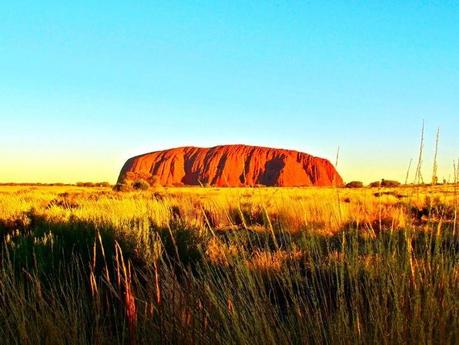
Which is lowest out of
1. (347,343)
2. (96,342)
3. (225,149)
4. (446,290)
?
(96,342)

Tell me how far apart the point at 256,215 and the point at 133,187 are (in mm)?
27663

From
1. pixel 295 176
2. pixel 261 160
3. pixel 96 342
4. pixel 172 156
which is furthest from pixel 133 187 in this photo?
pixel 172 156

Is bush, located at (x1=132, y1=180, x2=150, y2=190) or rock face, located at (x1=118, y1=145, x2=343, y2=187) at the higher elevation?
rock face, located at (x1=118, y1=145, x2=343, y2=187)

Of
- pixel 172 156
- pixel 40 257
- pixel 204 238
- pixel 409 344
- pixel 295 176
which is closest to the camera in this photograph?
pixel 409 344

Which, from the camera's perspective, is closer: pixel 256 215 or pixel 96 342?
pixel 96 342

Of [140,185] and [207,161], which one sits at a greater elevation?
[207,161]

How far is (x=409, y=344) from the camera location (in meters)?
2.41

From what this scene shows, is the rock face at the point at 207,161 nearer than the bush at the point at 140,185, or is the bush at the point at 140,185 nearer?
the bush at the point at 140,185

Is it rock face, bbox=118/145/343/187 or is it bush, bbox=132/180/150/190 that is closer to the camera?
bush, bbox=132/180/150/190

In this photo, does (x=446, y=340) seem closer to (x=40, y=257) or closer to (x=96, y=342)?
(x=96, y=342)

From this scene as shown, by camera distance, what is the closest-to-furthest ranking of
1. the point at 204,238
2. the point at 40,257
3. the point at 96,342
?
1. the point at 96,342
2. the point at 40,257
3. the point at 204,238

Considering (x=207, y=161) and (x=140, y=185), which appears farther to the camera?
(x=207, y=161)

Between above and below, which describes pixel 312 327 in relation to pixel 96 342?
above

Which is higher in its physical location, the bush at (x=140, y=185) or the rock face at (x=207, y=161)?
the rock face at (x=207, y=161)
